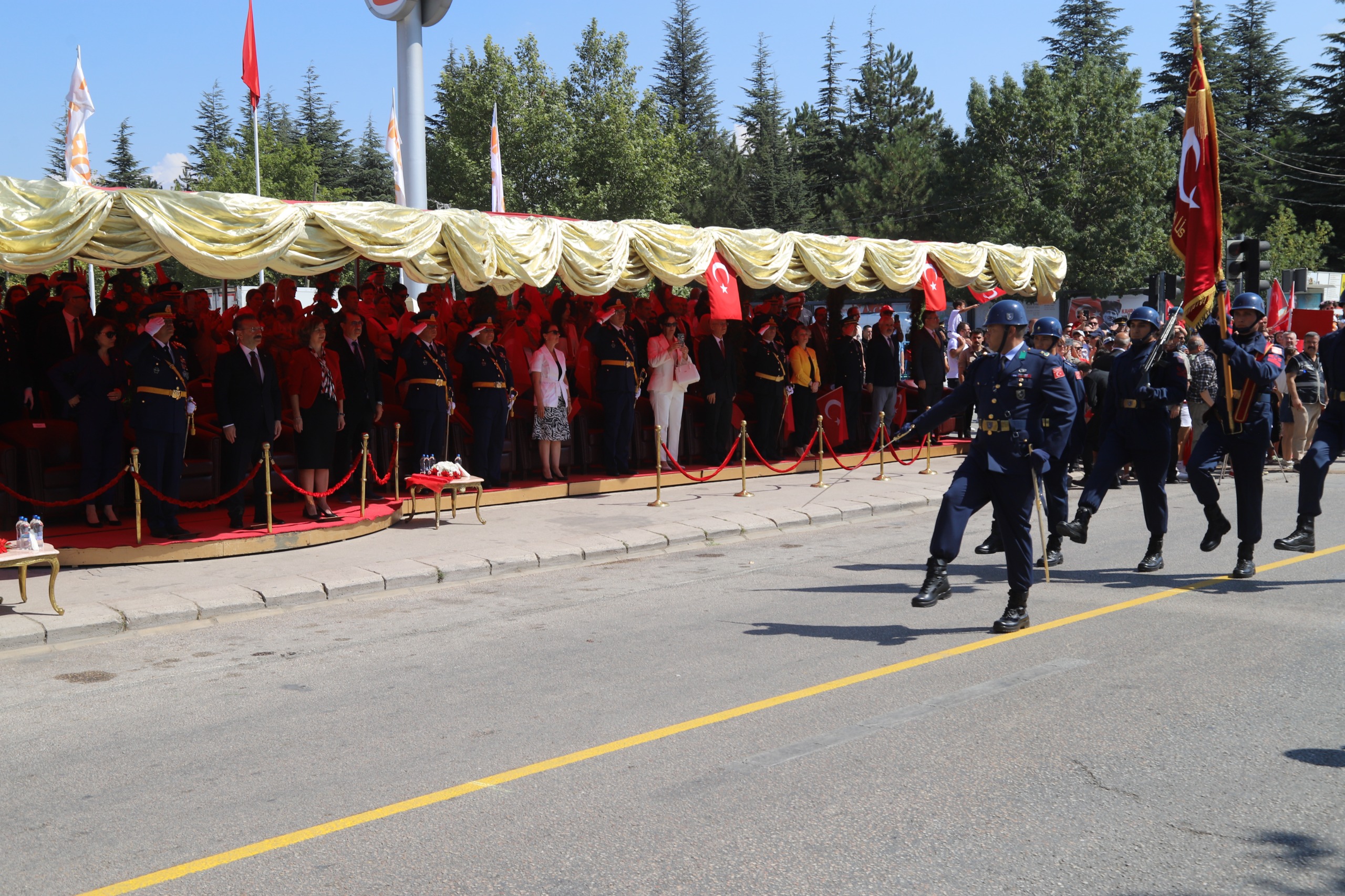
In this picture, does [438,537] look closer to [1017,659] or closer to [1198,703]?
[1017,659]

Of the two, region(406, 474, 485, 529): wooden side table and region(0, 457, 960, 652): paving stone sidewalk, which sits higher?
region(406, 474, 485, 529): wooden side table

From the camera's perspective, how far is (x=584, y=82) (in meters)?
57.3

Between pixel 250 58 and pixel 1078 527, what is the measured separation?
2040 cm

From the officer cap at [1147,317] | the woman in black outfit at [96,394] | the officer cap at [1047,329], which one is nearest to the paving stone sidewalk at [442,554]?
the woman in black outfit at [96,394]

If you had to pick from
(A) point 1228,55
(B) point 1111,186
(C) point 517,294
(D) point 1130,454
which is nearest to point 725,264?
(C) point 517,294

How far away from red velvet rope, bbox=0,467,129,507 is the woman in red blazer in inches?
62.6

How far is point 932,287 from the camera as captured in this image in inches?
667

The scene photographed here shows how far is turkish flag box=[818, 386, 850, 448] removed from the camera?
17094mm

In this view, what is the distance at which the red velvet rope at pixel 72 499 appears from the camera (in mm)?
9383

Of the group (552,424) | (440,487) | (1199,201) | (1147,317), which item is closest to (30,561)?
(440,487)

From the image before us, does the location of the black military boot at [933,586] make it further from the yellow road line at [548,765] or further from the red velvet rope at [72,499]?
the red velvet rope at [72,499]

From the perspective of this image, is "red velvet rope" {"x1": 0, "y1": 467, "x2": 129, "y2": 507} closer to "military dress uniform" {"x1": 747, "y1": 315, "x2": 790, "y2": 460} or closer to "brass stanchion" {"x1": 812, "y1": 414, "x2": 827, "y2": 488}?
"brass stanchion" {"x1": 812, "y1": 414, "x2": 827, "y2": 488}

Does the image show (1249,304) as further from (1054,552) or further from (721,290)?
(721,290)

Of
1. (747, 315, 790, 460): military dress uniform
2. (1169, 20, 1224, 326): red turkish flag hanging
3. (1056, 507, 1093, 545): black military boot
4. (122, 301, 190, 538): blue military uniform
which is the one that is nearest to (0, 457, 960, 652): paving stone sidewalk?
(122, 301, 190, 538): blue military uniform
